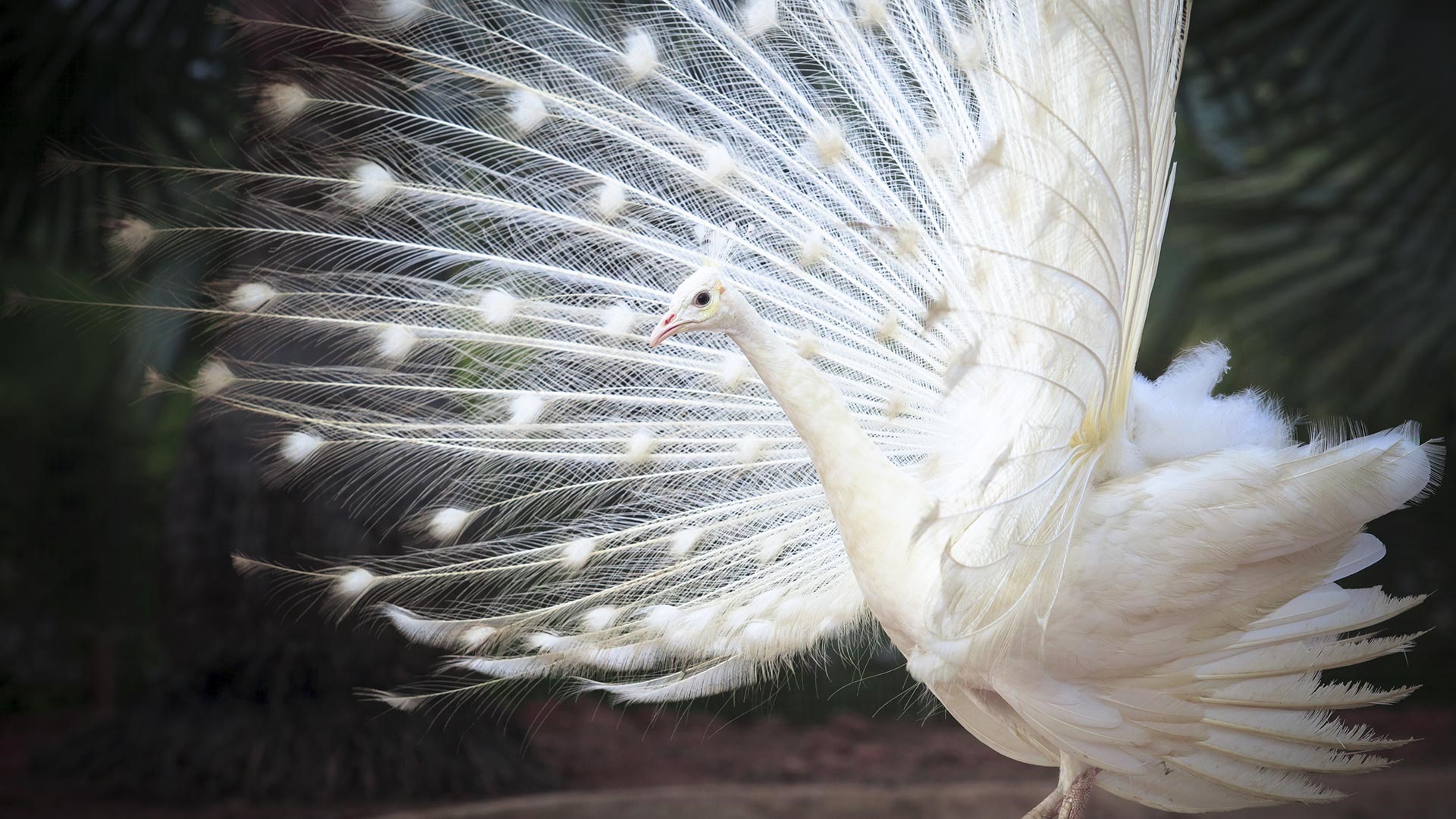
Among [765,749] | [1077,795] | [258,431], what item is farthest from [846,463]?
[765,749]

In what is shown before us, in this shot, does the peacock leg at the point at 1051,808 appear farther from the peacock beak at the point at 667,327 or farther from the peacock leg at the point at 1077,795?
the peacock beak at the point at 667,327

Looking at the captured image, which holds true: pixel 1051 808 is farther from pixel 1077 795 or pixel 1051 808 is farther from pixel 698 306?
pixel 698 306

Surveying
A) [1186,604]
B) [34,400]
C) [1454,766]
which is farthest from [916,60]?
[34,400]

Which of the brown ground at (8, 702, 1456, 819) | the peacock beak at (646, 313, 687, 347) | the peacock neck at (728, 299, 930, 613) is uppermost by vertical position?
the peacock beak at (646, 313, 687, 347)

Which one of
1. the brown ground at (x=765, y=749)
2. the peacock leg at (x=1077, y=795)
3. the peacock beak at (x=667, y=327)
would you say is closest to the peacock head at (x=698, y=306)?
the peacock beak at (x=667, y=327)

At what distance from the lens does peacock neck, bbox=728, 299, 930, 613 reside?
180cm

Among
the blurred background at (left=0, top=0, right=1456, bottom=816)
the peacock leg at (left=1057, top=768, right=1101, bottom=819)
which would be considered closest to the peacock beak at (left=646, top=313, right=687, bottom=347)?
the peacock leg at (left=1057, top=768, right=1101, bottom=819)

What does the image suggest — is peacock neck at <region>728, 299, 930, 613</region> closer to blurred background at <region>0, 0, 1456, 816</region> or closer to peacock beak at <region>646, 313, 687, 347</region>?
peacock beak at <region>646, 313, 687, 347</region>

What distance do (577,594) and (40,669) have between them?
3069 millimetres

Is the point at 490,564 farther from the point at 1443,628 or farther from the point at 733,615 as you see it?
the point at 1443,628

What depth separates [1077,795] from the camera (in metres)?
2.06

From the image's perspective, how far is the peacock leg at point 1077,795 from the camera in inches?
80.8

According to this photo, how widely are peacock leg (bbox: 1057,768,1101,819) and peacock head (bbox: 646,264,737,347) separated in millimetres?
1108

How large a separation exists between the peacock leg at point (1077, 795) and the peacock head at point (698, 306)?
3.64 feet
